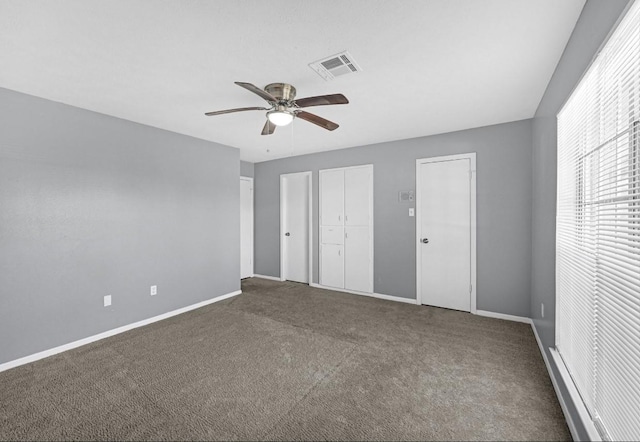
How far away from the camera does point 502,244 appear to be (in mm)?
3656

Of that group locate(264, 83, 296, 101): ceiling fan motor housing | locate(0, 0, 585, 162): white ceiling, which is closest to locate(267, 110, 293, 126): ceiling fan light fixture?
locate(264, 83, 296, 101): ceiling fan motor housing

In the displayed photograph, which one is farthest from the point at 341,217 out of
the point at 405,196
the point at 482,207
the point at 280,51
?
the point at 280,51

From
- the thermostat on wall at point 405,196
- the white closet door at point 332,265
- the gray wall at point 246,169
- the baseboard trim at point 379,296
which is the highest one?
the gray wall at point 246,169

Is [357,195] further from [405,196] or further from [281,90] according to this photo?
[281,90]

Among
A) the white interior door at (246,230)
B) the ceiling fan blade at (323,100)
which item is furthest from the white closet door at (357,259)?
the ceiling fan blade at (323,100)

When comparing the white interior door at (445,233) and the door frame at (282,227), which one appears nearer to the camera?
the white interior door at (445,233)

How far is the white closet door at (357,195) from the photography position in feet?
15.5

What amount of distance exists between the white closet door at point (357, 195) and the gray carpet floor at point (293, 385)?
1.82m

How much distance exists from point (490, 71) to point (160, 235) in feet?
13.3

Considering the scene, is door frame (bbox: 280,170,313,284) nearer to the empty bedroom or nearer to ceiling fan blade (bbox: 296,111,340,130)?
the empty bedroom

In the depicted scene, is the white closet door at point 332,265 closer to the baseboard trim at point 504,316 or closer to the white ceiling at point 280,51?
the baseboard trim at point 504,316

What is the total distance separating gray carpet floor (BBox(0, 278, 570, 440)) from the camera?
5.90 feet

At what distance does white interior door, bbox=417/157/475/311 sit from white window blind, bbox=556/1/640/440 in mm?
1882

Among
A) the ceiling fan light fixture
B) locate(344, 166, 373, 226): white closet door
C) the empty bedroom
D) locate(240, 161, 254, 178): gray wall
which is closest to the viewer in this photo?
the empty bedroom
